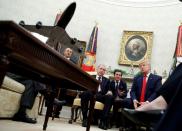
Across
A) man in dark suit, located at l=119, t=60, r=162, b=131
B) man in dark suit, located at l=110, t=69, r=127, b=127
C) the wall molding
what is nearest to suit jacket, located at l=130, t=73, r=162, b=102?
man in dark suit, located at l=119, t=60, r=162, b=131

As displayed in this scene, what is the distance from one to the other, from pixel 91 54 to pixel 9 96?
5872 millimetres

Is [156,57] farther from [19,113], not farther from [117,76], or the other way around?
[19,113]

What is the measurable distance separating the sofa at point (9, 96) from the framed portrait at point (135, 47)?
5844mm

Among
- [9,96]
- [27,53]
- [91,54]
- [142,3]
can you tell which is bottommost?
[9,96]

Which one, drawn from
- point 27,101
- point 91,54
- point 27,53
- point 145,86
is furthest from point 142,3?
point 27,53

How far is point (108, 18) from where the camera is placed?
1055cm

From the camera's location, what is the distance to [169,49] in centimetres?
939

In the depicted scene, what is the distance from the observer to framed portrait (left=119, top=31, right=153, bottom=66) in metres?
9.64

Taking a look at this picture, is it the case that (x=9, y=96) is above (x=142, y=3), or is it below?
below

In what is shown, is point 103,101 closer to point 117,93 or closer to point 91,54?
point 117,93

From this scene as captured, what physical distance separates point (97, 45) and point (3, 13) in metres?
3.59

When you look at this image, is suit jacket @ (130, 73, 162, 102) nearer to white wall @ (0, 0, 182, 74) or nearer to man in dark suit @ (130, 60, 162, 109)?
man in dark suit @ (130, 60, 162, 109)

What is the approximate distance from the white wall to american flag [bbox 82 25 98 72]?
0.39 metres

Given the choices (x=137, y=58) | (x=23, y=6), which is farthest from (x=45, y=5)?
(x=137, y=58)
